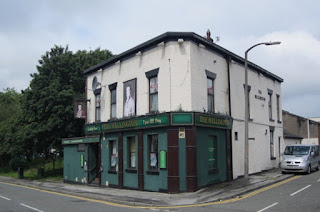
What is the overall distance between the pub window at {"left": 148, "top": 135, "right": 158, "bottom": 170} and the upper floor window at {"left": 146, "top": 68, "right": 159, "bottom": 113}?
148 cm

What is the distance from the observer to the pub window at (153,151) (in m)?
17.1

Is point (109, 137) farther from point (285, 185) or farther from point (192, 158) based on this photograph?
point (285, 185)

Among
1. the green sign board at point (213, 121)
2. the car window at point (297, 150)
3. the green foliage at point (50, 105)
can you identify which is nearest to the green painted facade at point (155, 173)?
the green sign board at point (213, 121)

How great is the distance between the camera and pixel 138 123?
17.9 meters

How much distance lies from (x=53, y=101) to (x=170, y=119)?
663 inches

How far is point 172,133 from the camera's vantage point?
52.1 ft

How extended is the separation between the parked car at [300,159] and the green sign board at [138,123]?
30.2 ft

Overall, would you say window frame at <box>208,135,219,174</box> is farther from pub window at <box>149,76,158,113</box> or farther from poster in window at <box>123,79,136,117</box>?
poster in window at <box>123,79,136,117</box>

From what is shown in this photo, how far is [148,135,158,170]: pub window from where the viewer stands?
56.0ft

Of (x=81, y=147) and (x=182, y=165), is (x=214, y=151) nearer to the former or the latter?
(x=182, y=165)

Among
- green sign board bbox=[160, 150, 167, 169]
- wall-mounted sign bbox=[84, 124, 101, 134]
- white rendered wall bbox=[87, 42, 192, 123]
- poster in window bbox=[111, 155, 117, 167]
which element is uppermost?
white rendered wall bbox=[87, 42, 192, 123]

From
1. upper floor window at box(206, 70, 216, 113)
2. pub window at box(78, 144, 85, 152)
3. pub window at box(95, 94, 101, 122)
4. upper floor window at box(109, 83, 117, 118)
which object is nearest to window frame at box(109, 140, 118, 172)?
upper floor window at box(109, 83, 117, 118)

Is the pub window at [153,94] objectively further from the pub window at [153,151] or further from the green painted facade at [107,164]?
the green painted facade at [107,164]

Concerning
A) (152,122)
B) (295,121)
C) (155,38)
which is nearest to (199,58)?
(155,38)
